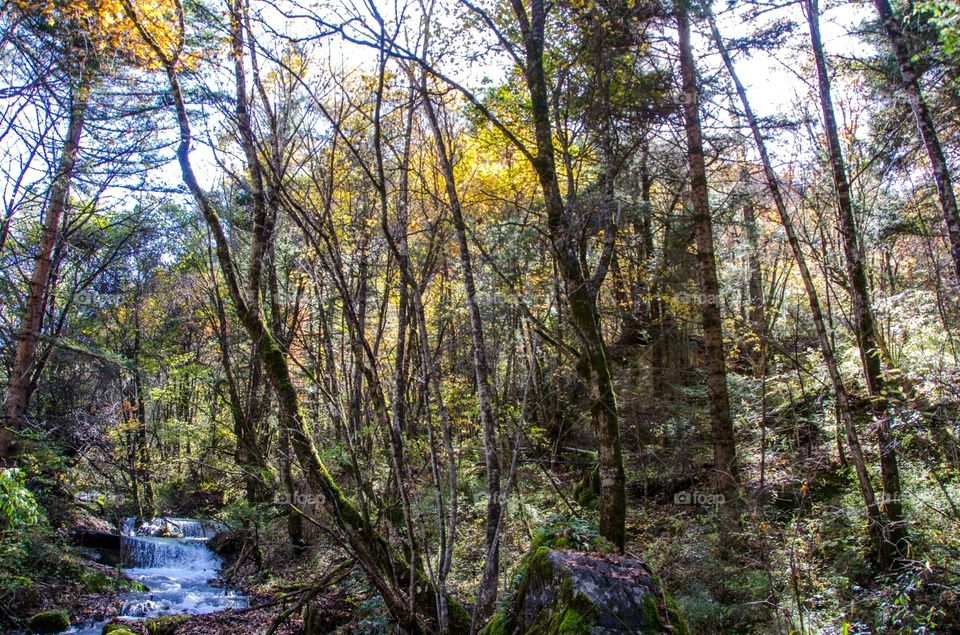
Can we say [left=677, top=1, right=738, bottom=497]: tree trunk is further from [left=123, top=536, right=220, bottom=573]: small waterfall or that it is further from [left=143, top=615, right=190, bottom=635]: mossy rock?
[left=123, top=536, right=220, bottom=573]: small waterfall

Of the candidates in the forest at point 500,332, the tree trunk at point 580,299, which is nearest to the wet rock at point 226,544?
the forest at point 500,332

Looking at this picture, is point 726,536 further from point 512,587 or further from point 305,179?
point 305,179

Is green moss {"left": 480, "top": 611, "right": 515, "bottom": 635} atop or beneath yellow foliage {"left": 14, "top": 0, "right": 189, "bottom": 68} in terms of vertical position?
beneath

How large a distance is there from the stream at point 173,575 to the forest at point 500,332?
10 centimetres

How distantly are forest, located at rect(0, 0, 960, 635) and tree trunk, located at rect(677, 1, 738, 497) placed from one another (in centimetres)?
5

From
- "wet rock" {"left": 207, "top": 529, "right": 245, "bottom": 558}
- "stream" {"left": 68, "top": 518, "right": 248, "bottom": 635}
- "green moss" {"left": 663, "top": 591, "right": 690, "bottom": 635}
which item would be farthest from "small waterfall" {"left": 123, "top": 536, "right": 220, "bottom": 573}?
"green moss" {"left": 663, "top": 591, "right": 690, "bottom": 635}

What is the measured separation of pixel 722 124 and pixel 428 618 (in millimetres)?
9017

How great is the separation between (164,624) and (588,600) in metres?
7.53

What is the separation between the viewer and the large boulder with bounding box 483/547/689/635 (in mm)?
2779

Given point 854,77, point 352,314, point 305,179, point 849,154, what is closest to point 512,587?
point 352,314

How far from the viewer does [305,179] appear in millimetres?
10836

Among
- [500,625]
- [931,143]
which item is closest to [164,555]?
[500,625]

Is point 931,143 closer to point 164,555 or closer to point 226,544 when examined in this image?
point 226,544

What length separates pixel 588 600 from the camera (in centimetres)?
286
